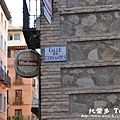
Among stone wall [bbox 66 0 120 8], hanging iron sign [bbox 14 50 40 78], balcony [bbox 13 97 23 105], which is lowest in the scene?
balcony [bbox 13 97 23 105]

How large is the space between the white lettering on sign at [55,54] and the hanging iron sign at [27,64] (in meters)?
0.61

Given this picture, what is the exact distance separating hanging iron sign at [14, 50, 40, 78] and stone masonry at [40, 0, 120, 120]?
636mm

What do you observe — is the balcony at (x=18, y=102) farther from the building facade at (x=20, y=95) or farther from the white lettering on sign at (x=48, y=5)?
the white lettering on sign at (x=48, y=5)

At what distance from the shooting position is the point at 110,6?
11.0m

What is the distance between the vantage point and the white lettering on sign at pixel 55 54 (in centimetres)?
1088

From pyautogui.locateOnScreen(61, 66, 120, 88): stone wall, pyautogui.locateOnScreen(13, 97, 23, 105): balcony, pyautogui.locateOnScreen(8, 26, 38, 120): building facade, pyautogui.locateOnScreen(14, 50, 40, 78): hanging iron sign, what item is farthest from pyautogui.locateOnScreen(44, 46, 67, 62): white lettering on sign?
pyautogui.locateOnScreen(13, 97, 23, 105): balcony

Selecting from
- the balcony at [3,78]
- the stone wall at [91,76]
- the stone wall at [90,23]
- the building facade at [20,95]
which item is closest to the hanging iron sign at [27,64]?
the stone wall at [91,76]

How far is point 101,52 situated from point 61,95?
1.51m

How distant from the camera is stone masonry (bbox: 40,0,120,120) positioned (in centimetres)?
1052

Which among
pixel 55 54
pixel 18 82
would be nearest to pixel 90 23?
pixel 55 54

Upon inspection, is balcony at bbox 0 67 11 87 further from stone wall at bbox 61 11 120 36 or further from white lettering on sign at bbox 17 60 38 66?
stone wall at bbox 61 11 120 36

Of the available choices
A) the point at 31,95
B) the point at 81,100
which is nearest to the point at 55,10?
the point at 81,100

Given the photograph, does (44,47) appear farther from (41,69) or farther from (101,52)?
(101,52)

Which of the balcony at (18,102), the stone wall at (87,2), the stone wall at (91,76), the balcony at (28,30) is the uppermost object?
the stone wall at (87,2)
